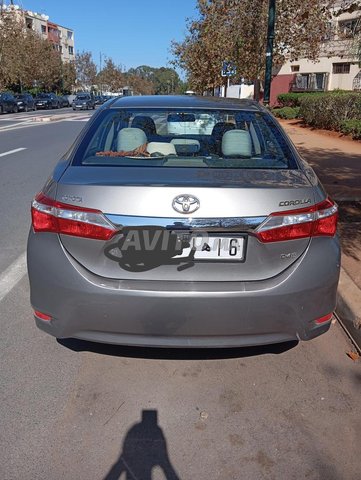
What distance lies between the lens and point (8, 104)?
40156 millimetres

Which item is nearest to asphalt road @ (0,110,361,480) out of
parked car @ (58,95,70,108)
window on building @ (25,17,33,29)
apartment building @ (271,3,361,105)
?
apartment building @ (271,3,361,105)

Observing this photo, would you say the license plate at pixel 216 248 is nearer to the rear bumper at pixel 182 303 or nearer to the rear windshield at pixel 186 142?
the rear bumper at pixel 182 303

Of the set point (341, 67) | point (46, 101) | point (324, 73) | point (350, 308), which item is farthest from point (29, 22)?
point (350, 308)

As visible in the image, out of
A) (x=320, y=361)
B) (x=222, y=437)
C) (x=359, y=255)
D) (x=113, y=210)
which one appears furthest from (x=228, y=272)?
(x=359, y=255)

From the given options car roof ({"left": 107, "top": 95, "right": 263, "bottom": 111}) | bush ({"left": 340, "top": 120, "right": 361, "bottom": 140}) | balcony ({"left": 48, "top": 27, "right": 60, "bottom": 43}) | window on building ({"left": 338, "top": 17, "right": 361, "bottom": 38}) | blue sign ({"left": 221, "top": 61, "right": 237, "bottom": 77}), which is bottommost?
bush ({"left": 340, "top": 120, "right": 361, "bottom": 140})

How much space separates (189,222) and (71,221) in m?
0.63

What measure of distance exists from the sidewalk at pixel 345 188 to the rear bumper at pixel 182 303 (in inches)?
43.8

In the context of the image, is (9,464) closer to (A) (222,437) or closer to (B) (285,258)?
(A) (222,437)

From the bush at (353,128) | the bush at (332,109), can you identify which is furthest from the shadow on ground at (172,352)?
the bush at (332,109)

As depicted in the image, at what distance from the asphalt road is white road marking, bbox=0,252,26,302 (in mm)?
531

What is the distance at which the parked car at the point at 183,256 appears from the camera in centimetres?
244

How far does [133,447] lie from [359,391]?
4.70 feet

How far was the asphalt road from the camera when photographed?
2.30 meters

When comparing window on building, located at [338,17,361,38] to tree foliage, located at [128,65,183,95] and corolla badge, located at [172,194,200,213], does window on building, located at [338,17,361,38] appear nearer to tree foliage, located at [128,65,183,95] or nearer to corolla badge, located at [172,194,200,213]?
corolla badge, located at [172,194,200,213]
